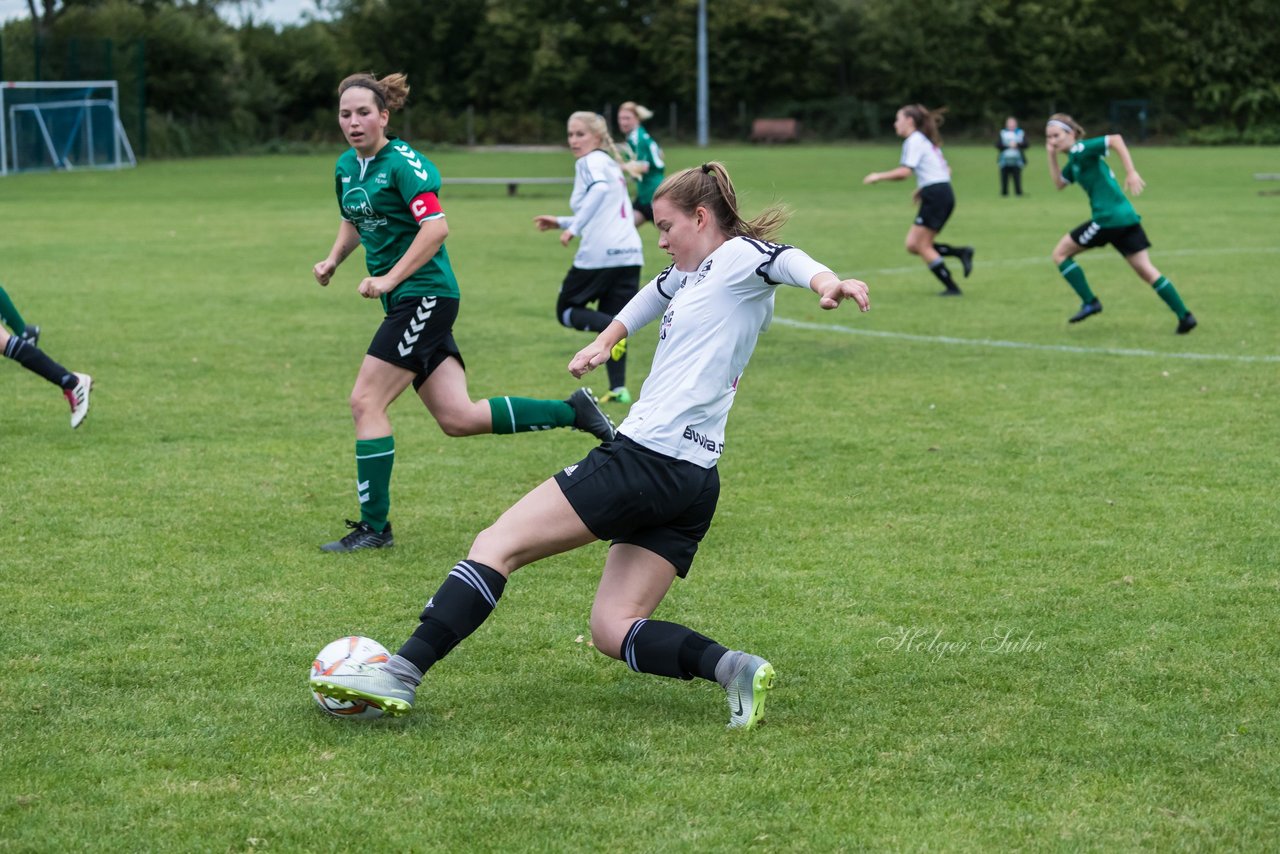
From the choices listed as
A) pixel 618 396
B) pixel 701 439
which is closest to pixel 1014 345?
pixel 618 396

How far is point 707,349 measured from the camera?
452 cm

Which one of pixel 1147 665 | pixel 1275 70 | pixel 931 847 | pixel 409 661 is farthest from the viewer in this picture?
pixel 1275 70

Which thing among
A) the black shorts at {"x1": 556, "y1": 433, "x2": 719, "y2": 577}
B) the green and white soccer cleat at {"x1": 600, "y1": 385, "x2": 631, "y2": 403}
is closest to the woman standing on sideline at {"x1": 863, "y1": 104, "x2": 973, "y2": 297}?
the green and white soccer cleat at {"x1": 600, "y1": 385, "x2": 631, "y2": 403}

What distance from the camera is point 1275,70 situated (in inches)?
2485

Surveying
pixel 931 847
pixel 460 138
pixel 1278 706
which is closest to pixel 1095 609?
pixel 1278 706

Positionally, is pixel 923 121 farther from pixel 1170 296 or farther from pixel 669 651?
pixel 669 651

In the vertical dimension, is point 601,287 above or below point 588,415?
above

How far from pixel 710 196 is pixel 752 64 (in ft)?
217

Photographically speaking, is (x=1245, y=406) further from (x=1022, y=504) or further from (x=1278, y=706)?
(x=1278, y=706)

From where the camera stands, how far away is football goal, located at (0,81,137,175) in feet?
128

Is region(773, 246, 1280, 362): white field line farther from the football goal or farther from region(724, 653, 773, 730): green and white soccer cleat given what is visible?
the football goal

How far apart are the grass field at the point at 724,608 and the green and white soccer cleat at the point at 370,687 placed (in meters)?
0.12

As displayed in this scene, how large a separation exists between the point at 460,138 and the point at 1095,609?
212 feet

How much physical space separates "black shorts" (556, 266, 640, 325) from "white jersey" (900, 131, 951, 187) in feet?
20.2
